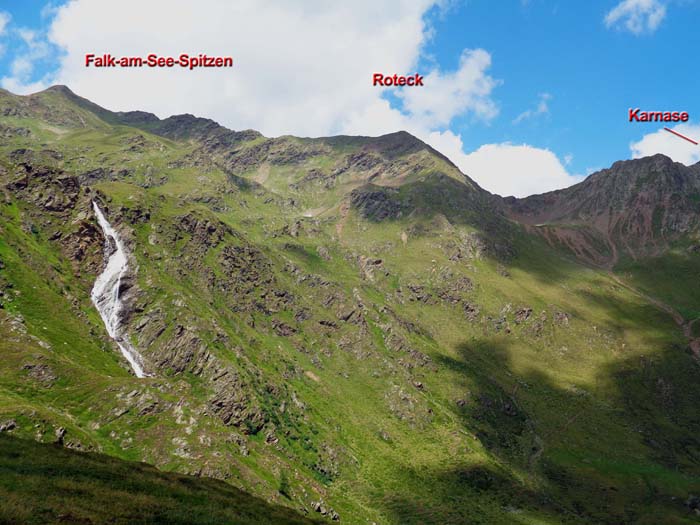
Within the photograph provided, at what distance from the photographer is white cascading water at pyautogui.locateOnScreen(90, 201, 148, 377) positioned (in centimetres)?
11412

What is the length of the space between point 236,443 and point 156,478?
42.5 m

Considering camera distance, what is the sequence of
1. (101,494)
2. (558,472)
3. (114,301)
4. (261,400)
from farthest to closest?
1. (558,472)
2. (114,301)
3. (261,400)
4. (101,494)

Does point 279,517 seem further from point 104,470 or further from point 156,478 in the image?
point 104,470

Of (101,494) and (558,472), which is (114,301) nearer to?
(101,494)

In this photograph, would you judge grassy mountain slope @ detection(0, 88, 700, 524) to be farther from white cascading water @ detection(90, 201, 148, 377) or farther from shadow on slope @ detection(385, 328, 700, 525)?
white cascading water @ detection(90, 201, 148, 377)

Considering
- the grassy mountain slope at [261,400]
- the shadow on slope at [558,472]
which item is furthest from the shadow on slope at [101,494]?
the shadow on slope at [558,472]

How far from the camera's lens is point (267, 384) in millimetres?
130625

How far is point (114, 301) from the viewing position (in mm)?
124688

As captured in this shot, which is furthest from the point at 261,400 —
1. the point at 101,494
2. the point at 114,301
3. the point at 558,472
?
the point at 558,472

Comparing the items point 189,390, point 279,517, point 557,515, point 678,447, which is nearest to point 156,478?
point 279,517

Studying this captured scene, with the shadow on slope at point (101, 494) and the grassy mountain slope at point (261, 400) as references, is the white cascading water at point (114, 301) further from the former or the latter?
the shadow on slope at point (101, 494)

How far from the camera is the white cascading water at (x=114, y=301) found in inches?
4493

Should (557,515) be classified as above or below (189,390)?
below

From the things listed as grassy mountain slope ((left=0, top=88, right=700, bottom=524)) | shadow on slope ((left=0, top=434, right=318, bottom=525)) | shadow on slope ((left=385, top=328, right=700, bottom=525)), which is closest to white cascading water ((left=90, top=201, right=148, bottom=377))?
grassy mountain slope ((left=0, top=88, right=700, bottom=524))
